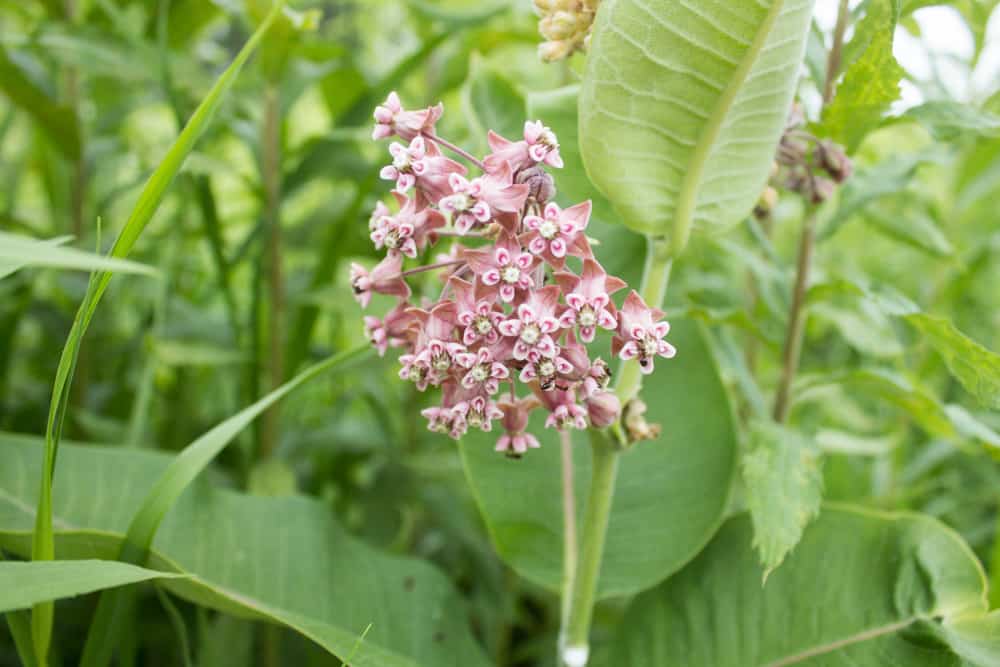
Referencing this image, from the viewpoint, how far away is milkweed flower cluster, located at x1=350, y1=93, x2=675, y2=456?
2.28 ft

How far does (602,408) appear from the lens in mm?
774

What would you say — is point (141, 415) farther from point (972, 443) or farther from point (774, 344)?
point (972, 443)

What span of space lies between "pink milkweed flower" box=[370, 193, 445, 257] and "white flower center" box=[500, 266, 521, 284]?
86mm

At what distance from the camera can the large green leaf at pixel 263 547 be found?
103 centimetres

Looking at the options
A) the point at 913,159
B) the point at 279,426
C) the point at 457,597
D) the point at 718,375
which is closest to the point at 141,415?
the point at 279,426

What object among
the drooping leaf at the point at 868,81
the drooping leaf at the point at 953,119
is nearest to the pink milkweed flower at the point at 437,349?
the drooping leaf at the point at 868,81

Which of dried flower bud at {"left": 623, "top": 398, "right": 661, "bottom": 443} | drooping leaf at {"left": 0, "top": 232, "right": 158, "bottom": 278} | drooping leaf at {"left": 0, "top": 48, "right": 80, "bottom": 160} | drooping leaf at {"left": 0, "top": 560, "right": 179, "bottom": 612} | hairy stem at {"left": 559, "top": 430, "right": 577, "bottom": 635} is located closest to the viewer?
drooping leaf at {"left": 0, "top": 232, "right": 158, "bottom": 278}

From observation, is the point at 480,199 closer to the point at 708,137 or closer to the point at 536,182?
the point at 536,182

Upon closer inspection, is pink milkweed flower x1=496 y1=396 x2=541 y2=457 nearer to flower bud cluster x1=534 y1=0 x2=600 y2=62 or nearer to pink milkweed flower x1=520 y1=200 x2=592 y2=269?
pink milkweed flower x1=520 y1=200 x2=592 y2=269

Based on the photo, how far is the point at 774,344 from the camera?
119 cm

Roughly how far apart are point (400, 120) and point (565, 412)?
0.96 feet

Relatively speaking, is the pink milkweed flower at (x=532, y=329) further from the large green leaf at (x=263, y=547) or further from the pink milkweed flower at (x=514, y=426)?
the large green leaf at (x=263, y=547)

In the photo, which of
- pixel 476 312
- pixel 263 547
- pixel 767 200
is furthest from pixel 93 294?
pixel 767 200

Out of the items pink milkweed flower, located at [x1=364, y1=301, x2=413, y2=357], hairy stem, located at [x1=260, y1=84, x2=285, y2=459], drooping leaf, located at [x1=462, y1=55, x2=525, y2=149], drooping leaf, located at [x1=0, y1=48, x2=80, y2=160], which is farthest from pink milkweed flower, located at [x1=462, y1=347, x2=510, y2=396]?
drooping leaf, located at [x1=0, y1=48, x2=80, y2=160]
